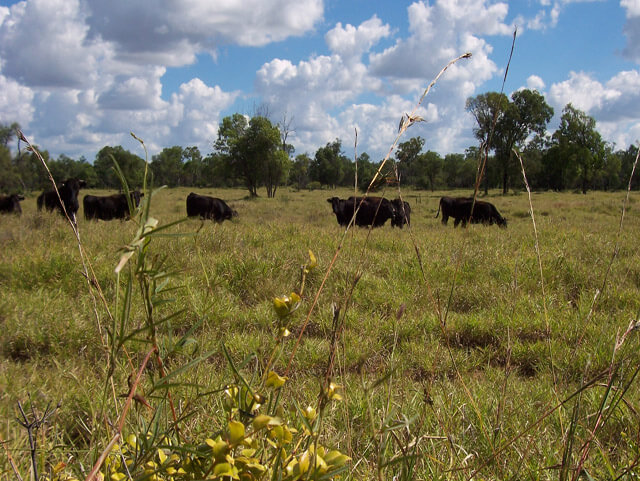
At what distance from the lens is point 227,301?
183 inches

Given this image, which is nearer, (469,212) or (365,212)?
(365,212)

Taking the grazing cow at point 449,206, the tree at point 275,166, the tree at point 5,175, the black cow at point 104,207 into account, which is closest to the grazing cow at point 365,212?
the grazing cow at point 449,206

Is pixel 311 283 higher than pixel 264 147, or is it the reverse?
pixel 264 147

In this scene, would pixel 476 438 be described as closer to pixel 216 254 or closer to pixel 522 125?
pixel 216 254

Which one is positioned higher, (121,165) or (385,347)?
(121,165)

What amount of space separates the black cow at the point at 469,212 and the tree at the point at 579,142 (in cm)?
4188

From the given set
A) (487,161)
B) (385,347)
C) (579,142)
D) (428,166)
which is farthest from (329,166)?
(385,347)

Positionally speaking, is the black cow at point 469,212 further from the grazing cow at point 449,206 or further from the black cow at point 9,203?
the black cow at point 9,203

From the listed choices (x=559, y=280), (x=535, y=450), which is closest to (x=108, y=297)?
(x=535, y=450)

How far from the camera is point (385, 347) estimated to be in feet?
12.8

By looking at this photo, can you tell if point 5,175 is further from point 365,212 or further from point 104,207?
point 365,212

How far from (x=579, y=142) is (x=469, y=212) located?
46083 millimetres

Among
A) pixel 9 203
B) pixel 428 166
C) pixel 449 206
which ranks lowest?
pixel 9 203

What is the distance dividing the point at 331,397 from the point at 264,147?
43035 millimetres
